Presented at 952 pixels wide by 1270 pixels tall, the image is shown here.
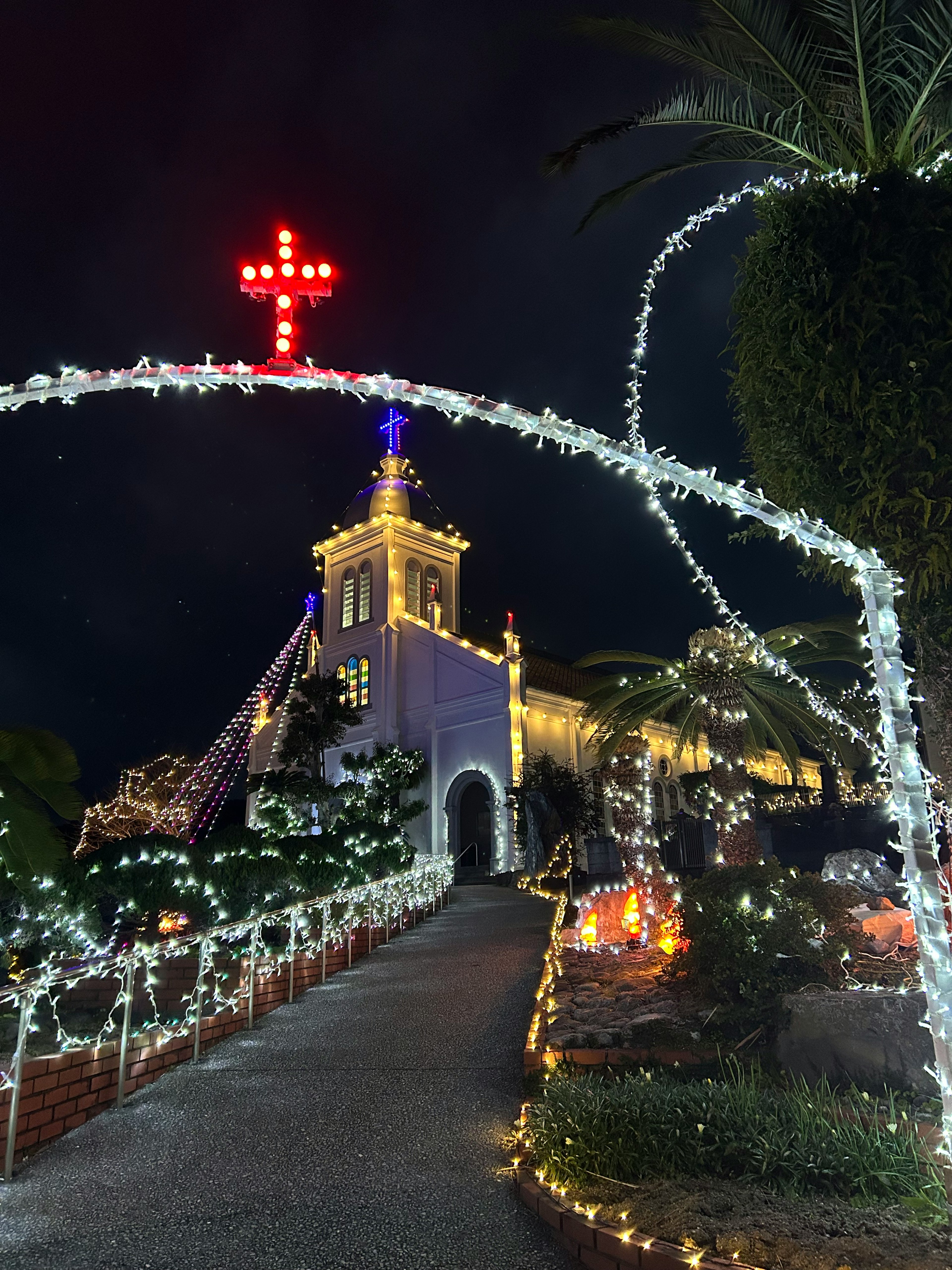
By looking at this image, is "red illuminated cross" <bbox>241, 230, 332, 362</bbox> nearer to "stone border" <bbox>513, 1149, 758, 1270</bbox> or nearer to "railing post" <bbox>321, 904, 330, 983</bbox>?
"stone border" <bbox>513, 1149, 758, 1270</bbox>

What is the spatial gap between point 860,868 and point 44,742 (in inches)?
530

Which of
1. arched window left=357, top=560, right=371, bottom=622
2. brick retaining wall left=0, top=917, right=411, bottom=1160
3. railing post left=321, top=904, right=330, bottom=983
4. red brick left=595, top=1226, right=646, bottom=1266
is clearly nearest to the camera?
red brick left=595, top=1226, right=646, bottom=1266

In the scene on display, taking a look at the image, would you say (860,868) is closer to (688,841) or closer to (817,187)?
(688,841)

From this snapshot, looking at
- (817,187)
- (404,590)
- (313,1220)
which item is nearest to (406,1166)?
(313,1220)

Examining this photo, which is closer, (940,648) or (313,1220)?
(313,1220)

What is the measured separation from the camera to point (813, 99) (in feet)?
22.7

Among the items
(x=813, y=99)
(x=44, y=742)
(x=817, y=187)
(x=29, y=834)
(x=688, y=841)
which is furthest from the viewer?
(x=688, y=841)

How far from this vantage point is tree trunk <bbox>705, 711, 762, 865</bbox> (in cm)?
1395

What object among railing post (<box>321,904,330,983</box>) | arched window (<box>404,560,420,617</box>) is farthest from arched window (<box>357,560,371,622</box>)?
railing post (<box>321,904,330,983</box>)

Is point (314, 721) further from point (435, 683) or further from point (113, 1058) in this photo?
point (113, 1058)

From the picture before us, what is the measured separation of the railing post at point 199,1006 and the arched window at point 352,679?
26.6 meters

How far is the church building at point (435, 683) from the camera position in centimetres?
3091

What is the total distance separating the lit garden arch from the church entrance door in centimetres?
2683

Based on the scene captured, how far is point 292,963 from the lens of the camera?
10.3 meters
